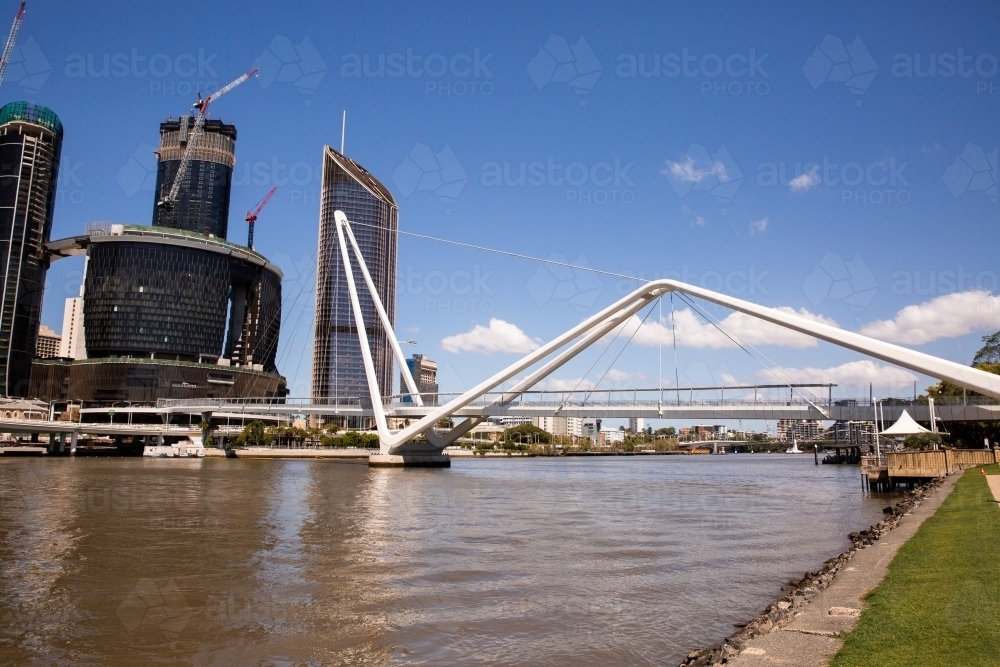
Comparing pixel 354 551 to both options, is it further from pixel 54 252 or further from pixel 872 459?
pixel 54 252

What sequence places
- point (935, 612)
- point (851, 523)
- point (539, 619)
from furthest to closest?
point (851, 523) → point (539, 619) → point (935, 612)

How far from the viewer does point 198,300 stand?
14225 centimetres

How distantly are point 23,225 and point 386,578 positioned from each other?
15695 cm

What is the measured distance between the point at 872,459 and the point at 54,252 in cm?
15443

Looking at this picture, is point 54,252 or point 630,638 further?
point 54,252

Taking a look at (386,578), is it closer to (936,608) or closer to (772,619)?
(772,619)

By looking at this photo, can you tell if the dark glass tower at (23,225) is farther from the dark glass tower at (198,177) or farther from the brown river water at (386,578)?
the brown river water at (386,578)

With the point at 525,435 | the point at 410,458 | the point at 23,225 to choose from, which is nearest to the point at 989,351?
the point at 410,458

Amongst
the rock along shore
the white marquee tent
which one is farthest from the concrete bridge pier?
the rock along shore

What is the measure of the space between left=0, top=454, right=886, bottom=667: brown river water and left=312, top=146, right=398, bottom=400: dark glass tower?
13440 cm

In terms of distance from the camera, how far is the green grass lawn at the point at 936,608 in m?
6.50

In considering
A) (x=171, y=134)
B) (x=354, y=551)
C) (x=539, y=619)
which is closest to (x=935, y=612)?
(x=539, y=619)

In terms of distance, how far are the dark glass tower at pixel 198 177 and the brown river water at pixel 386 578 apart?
170794 mm

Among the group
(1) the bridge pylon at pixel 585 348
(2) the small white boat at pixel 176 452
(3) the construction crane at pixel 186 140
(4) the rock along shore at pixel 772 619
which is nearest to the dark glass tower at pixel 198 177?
(3) the construction crane at pixel 186 140
